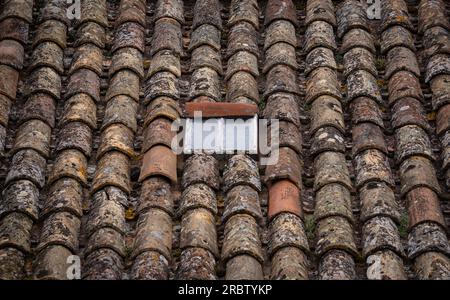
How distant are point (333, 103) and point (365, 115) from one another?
280 mm

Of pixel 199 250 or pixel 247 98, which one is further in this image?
pixel 247 98

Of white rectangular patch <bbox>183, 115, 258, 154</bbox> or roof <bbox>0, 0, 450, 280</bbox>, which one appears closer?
roof <bbox>0, 0, 450, 280</bbox>

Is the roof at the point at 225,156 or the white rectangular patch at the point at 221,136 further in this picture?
the white rectangular patch at the point at 221,136

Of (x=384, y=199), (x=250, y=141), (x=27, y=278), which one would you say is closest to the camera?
(x=27, y=278)

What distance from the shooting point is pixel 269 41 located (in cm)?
888

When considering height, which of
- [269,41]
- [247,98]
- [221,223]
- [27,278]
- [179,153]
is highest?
[269,41]

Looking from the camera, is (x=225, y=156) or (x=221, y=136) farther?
(x=221, y=136)

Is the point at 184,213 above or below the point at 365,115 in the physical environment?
below

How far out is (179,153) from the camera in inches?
310

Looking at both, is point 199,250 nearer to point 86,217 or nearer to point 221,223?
point 221,223

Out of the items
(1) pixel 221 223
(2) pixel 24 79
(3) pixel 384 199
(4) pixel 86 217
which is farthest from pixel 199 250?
(2) pixel 24 79

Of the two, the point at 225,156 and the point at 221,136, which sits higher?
the point at 221,136

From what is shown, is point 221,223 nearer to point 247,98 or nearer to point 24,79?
point 247,98

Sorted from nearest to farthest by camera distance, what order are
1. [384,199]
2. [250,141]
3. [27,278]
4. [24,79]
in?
[27,278] → [384,199] → [250,141] → [24,79]
